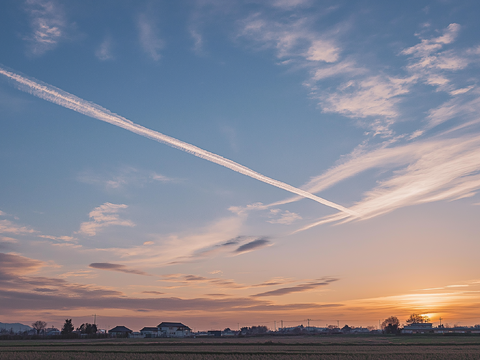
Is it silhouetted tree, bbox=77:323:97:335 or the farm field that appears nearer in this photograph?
the farm field

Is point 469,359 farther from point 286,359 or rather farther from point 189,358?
point 189,358

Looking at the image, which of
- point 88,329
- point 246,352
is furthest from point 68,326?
point 246,352

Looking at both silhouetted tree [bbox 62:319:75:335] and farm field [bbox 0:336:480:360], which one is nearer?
farm field [bbox 0:336:480:360]

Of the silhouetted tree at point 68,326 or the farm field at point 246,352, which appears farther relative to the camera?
the silhouetted tree at point 68,326

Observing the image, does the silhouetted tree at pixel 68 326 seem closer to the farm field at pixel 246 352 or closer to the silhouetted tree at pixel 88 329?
the silhouetted tree at pixel 88 329

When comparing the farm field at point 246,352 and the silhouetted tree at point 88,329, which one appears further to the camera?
the silhouetted tree at point 88,329

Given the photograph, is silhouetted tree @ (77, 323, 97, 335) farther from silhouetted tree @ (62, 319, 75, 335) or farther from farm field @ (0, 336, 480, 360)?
farm field @ (0, 336, 480, 360)

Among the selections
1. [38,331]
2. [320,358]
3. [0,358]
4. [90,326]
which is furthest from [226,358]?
[38,331]

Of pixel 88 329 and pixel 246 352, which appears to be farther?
pixel 88 329

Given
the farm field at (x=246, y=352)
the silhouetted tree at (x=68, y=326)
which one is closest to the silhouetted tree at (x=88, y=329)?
the silhouetted tree at (x=68, y=326)

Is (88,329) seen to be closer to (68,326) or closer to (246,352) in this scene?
(68,326)

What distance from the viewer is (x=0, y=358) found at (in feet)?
150

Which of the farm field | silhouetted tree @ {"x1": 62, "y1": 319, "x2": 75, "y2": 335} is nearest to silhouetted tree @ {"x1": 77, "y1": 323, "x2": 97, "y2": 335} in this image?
silhouetted tree @ {"x1": 62, "y1": 319, "x2": 75, "y2": 335}

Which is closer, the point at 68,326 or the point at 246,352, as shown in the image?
the point at 246,352
